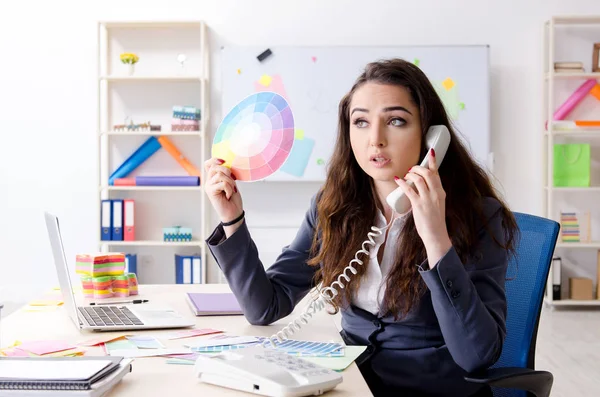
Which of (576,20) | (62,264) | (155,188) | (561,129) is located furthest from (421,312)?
(576,20)

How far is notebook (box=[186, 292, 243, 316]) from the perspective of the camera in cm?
189

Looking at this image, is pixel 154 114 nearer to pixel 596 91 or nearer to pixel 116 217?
pixel 116 217

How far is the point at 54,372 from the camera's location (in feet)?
4.00

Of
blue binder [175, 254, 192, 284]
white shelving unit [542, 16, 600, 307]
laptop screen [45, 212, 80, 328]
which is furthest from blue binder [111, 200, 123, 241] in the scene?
laptop screen [45, 212, 80, 328]

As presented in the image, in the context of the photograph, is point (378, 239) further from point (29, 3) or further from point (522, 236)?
point (29, 3)

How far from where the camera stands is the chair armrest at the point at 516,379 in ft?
4.50

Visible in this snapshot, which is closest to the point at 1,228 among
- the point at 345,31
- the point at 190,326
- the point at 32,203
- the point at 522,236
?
the point at 32,203

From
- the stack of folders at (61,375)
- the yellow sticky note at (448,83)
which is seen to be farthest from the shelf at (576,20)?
the stack of folders at (61,375)

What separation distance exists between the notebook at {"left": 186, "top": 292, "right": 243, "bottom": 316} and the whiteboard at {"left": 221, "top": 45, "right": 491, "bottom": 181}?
2.96 meters

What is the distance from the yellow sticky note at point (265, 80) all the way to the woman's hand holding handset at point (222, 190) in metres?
3.38

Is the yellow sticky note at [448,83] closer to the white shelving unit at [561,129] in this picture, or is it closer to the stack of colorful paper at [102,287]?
the white shelving unit at [561,129]

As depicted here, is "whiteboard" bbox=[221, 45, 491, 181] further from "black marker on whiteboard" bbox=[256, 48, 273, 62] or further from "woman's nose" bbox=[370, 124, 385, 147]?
"woman's nose" bbox=[370, 124, 385, 147]

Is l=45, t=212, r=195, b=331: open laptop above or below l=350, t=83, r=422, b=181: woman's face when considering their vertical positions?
below

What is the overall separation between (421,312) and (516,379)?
0.96 ft
